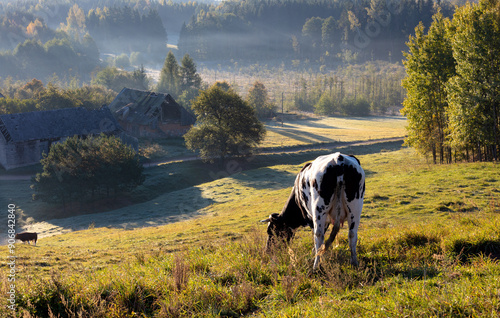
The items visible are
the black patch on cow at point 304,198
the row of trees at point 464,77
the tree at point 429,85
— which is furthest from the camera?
the tree at point 429,85

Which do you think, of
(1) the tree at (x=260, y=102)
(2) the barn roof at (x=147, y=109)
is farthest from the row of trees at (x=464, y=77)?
(1) the tree at (x=260, y=102)

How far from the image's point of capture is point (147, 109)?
69.8 meters

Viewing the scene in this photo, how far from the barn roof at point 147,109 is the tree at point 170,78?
149ft

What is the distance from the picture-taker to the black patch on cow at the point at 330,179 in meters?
7.88

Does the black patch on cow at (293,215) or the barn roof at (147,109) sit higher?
the barn roof at (147,109)

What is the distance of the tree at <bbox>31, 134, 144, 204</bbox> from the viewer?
36.3 meters

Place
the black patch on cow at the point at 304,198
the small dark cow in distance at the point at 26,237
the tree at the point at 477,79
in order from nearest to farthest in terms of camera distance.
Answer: the black patch on cow at the point at 304,198, the small dark cow in distance at the point at 26,237, the tree at the point at 477,79

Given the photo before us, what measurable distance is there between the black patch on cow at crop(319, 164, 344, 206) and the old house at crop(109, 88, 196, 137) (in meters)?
63.5

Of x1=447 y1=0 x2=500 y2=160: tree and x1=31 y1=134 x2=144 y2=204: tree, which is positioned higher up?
x1=447 y1=0 x2=500 y2=160: tree

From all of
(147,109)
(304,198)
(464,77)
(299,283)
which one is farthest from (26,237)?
(147,109)

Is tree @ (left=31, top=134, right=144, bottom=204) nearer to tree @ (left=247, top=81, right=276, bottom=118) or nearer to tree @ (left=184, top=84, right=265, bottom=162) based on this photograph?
tree @ (left=184, top=84, right=265, bottom=162)

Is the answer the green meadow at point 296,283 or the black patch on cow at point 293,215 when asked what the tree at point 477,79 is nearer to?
the green meadow at point 296,283

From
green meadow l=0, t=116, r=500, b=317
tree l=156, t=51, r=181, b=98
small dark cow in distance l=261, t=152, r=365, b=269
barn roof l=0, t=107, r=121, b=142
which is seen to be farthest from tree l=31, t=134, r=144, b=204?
tree l=156, t=51, r=181, b=98

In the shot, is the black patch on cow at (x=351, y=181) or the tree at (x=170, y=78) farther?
the tree at (x=170, y=78)
